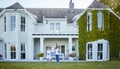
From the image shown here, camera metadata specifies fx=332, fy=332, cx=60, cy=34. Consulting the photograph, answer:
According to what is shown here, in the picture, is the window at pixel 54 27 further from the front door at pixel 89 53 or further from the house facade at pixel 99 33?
the front door at pixel 89 53

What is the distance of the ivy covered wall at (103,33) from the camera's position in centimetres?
1384

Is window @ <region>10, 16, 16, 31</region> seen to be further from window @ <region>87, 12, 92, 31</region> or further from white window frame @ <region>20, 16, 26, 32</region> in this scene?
window @ <region>87, 12, 92, 31</region>

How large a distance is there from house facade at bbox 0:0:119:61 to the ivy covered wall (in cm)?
9

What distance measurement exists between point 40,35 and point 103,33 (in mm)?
2698

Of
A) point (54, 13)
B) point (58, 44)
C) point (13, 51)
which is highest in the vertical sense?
point (54, 13)

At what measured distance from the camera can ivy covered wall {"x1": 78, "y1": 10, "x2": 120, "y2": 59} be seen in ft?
45.4

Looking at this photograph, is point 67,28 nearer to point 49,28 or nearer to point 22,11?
point 49,28

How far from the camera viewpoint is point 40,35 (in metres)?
14.3

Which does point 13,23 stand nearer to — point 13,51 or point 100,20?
point 13,51

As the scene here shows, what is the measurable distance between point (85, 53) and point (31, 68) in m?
6.33

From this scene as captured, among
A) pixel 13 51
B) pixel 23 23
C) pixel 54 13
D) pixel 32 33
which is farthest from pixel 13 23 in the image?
pixel 54 13

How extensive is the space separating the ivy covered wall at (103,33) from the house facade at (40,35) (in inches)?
3.5

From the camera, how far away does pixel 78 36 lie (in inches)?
564

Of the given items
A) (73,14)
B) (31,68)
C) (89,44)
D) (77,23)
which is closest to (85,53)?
(89,44)
